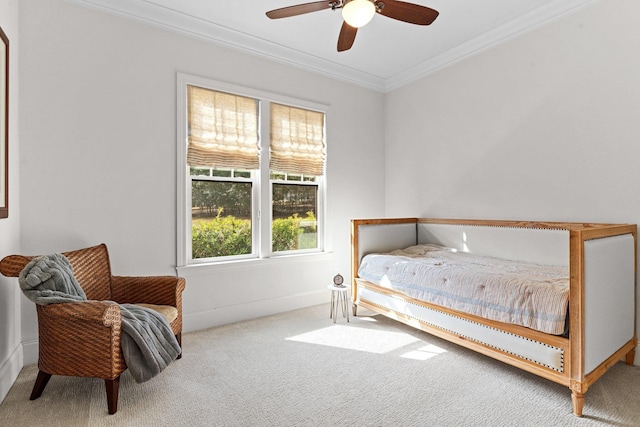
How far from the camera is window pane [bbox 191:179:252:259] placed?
10.7 ft

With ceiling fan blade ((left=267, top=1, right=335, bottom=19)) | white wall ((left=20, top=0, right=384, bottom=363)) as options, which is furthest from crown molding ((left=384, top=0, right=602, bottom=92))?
ceiling fan blade ((left=267, top=1, right=335, bottom=19))

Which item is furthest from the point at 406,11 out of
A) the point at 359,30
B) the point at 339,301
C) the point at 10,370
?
the point at 10,370

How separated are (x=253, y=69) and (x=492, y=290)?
9.72ft

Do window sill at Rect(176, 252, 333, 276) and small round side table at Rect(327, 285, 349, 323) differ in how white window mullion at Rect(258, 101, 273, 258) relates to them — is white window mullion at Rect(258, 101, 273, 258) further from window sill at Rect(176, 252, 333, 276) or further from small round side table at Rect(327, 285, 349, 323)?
small round side table at Rect(327, 285, 349, 323)

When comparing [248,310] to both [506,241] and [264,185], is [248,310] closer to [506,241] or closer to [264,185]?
[264,185]

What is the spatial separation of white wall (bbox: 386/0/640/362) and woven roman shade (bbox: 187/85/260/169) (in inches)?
77.9

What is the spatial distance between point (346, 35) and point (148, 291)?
7.71ft

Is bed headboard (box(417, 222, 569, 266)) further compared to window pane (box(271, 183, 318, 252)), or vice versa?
window pane (box(271, 183, 318, 252))

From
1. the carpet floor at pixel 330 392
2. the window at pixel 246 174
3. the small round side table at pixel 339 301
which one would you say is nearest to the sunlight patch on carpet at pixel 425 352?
the carpet floor at pixel 330 392

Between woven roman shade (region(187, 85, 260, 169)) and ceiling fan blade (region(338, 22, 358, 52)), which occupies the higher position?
ceiling fan blade (region(338, 22, 358, 52))

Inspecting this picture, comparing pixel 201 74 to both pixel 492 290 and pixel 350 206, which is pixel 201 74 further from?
pixel 492 290

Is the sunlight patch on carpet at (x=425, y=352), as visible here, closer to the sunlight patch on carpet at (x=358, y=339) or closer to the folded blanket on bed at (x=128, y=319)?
the sunlight patch on carpet at (x=358, y=339)

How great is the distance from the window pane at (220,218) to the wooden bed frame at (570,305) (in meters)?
1.14

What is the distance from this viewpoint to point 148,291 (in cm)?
253
